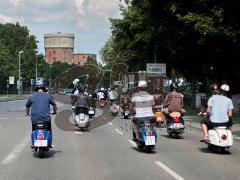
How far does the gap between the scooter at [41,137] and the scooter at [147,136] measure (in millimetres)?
2593

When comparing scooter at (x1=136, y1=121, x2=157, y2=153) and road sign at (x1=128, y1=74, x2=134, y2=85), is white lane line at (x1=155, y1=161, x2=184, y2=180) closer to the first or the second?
scooter at (x1=136, y1=121, x2=157, y2=153)

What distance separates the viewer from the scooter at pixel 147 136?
51.0 feet

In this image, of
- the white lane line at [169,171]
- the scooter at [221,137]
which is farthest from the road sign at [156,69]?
the white lane line at [169,171]

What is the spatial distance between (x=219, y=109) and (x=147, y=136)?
2060mm

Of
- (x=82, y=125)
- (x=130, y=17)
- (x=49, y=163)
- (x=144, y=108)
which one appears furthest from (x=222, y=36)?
(x=130, y=17)

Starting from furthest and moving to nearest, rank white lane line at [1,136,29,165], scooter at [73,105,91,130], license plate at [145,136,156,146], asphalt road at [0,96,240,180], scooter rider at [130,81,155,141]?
scooter at [73,105,91,130] < scooter rider at [130,81,155,141] < license plate at [145,136,156,146] < white lane line at [1,136,29,165] < asphalt road at [0,96,240,180]

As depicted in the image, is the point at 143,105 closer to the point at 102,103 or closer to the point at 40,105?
the point at 40,105

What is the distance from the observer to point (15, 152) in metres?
15.7

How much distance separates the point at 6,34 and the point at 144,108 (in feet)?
413

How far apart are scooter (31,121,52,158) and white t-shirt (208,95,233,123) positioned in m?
4.44

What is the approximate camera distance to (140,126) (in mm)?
16000

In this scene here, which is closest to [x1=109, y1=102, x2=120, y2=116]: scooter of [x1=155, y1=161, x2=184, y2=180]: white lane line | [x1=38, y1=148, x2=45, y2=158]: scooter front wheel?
[x1=38, y1=148, x2=45, y2=158]: scooter front wheel

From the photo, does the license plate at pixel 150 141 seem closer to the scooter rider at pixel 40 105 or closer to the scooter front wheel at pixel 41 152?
the scooter rider at pixel 40 105

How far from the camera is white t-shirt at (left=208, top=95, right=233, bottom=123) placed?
1582 cm
